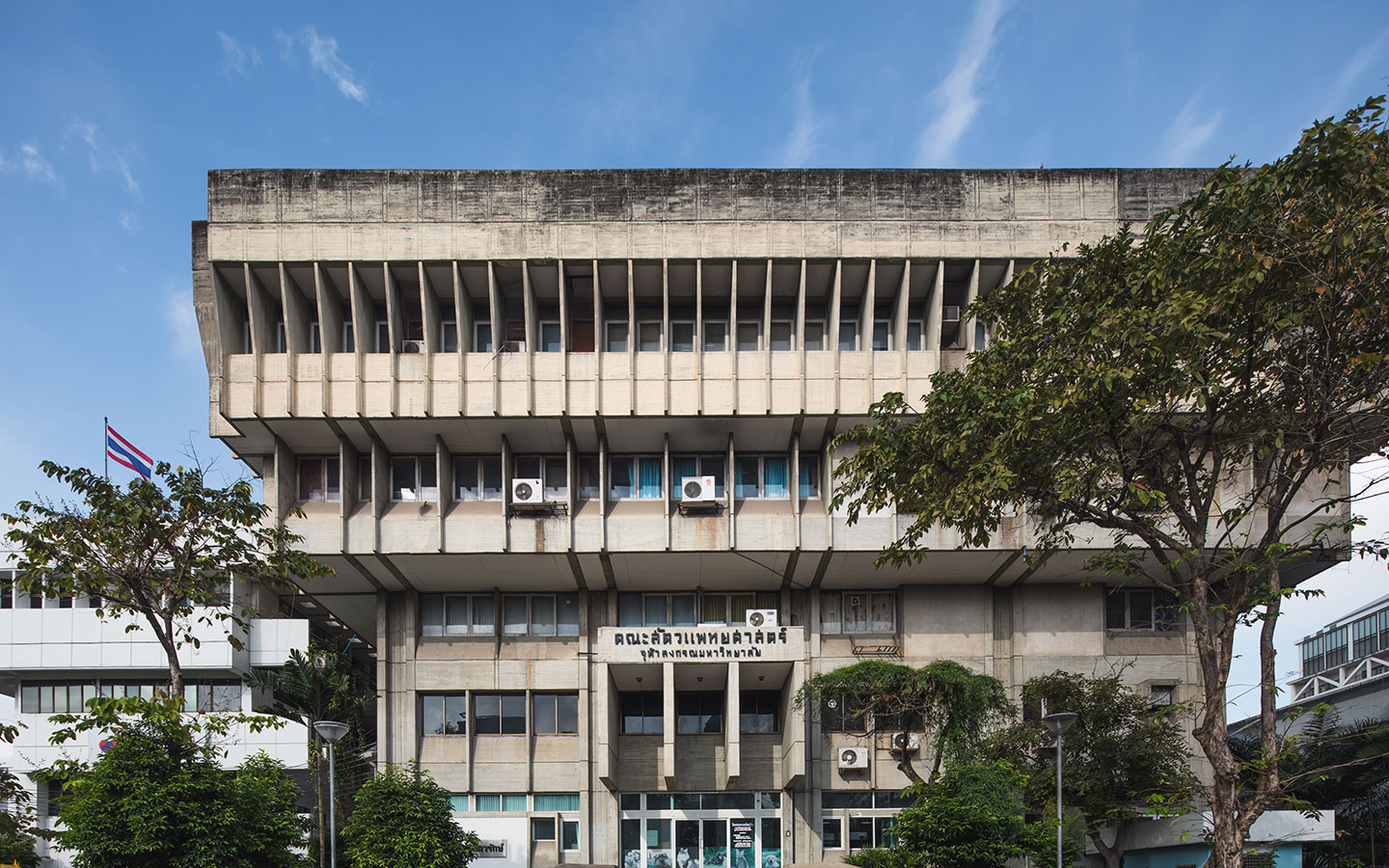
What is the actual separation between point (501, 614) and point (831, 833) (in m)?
12.0

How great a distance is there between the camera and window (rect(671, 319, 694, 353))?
32.2 meters

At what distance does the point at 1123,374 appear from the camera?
1407cm

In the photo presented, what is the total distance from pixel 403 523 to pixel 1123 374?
833 inches

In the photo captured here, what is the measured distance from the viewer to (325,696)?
101 ft

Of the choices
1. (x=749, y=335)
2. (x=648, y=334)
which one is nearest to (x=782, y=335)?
(x=749, y=335)

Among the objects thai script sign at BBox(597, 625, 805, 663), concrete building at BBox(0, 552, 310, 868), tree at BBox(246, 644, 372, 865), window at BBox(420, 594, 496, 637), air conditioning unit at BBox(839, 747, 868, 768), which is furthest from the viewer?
window at BBox(420, 594, 496, 637)

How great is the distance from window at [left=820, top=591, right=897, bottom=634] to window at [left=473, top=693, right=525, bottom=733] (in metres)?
9.70

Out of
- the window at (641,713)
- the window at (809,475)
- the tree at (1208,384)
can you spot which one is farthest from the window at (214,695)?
the tree at (1208,384)

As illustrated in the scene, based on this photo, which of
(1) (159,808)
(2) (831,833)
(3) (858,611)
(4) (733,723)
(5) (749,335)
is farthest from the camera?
(3) (858,611)

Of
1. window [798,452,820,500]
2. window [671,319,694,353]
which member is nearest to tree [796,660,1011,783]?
window [798,452,820,500]

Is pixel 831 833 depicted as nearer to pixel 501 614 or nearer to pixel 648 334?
pixel 501 614

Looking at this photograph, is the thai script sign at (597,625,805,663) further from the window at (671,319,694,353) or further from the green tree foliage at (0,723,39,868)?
the green tree foliage at (0,723,39,868)

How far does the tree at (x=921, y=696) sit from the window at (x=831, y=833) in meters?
3.76

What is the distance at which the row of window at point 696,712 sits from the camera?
32.9 m
